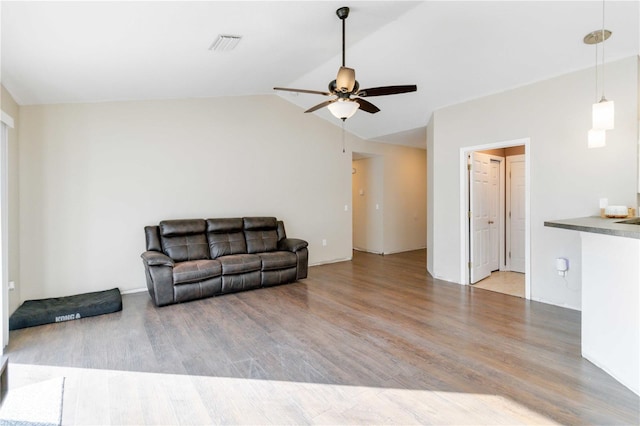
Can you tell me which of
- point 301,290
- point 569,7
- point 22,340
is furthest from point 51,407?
point 569,7

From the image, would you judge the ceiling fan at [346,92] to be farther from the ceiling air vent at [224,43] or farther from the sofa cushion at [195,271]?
the sofa cushion at [195,271]

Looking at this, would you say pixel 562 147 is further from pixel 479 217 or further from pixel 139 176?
pixel 139 176

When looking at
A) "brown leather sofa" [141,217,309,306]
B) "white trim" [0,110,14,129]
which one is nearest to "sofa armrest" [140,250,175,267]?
"brown leather sofa" [141,217,309,306]

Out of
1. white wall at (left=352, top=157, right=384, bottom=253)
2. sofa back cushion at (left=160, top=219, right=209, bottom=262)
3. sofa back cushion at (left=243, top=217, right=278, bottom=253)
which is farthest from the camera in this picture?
white wall at (left=352, top=157, right=384, bottom=253)

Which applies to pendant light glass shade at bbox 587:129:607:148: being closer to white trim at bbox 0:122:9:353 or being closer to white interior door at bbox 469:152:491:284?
white interior door at bbox 469:152:491:284

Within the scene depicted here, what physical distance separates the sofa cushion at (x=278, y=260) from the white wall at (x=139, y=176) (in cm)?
112

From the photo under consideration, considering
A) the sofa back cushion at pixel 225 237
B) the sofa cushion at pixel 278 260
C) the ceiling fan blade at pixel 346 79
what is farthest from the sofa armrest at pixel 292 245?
the ceiling fan blade at pixel 346 79

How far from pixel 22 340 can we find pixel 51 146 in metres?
2.36

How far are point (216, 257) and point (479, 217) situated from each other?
4.09 metres

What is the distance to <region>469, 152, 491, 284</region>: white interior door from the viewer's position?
489 cm

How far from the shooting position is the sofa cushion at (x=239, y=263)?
4.39 metres

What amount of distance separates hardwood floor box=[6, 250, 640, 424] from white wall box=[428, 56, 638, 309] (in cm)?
62

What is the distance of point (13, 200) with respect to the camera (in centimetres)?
360

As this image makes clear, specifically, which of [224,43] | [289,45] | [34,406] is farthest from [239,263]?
[34,406]
